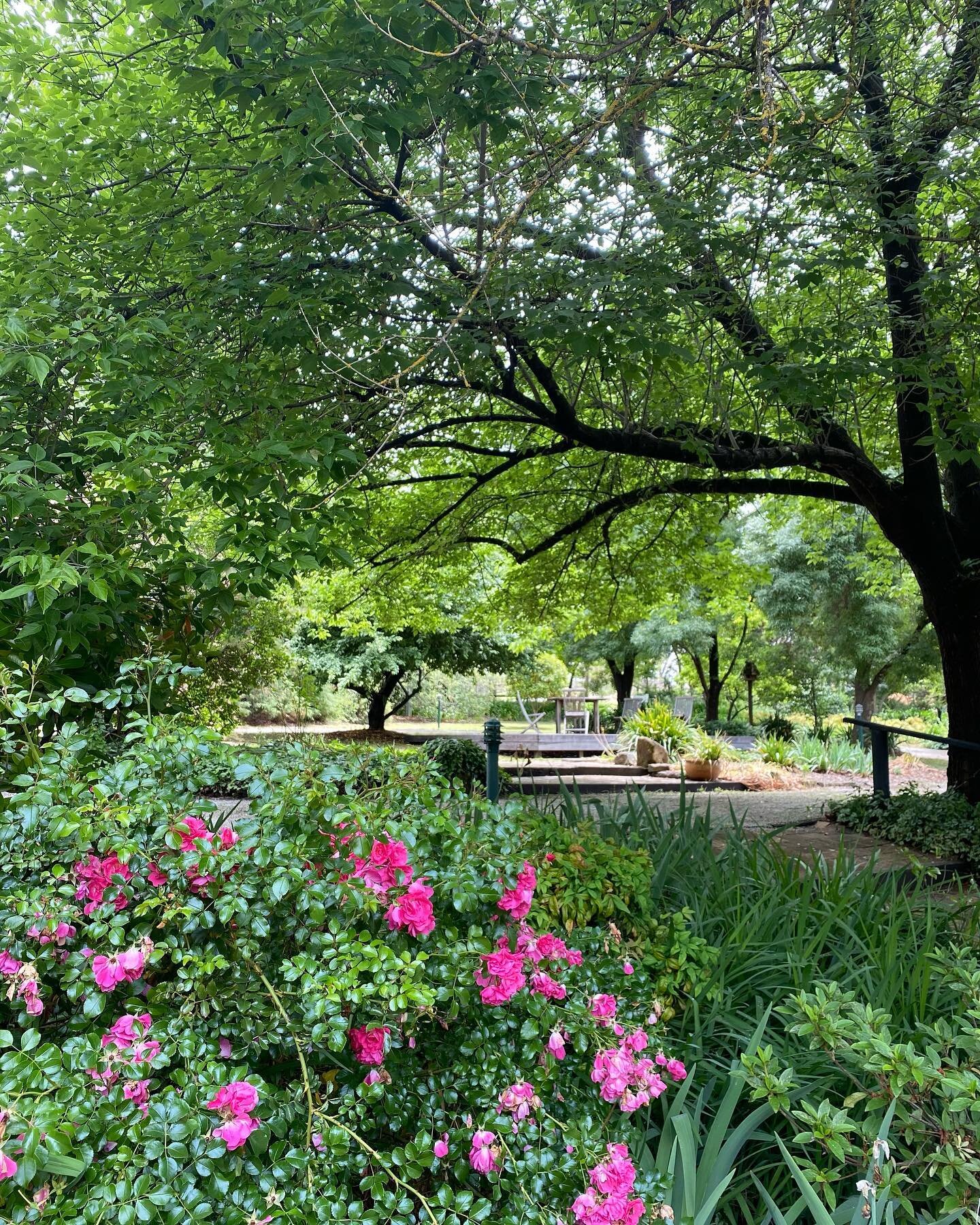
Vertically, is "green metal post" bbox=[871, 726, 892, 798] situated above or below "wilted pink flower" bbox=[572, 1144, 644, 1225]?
above

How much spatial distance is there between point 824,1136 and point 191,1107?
1.36 metres

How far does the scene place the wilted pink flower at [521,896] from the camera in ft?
6.16

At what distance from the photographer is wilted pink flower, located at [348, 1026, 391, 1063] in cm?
163

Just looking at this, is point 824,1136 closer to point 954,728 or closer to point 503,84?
point 503,84

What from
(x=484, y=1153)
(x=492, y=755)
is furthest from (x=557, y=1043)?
(x=492, y=755)

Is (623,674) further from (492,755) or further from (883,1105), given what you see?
(883,1105)

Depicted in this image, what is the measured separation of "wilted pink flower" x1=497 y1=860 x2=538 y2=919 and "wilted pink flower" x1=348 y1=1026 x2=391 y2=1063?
1.20 ft

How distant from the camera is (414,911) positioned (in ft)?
5.67

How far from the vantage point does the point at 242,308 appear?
386cm

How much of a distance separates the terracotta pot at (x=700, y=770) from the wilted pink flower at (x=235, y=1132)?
1143 cm

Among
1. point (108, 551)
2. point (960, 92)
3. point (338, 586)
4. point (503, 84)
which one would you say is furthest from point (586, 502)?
point (108, 551)

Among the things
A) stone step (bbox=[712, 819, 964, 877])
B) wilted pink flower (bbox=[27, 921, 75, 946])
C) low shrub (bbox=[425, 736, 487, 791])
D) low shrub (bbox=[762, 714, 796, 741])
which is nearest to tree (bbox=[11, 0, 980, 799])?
wilted pink flower (bbox=[27, 921, 75, 946])

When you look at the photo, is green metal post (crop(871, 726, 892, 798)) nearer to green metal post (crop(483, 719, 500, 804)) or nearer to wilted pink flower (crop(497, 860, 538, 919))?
green metal post (crop(483, 719, 500, 804))

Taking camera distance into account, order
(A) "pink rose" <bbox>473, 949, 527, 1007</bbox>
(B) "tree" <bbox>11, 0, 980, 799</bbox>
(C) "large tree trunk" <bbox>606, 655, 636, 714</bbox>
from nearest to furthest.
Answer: (A) "pink rose" <bbox>473, 949, 527, 1007</bbox> < (B) "tree" <bbox>11, 0, 980, 799</bbox> < (C) "large tree trunk" <bbox>606, 655, 636, 714</bbox>
